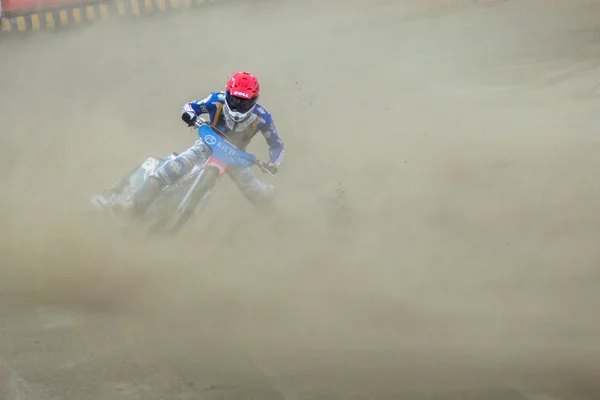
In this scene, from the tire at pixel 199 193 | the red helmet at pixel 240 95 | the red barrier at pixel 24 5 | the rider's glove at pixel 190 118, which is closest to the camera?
the tire at pixel 199 193

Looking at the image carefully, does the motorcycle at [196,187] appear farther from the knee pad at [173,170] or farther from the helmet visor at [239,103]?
the helmet visor at [239,103]

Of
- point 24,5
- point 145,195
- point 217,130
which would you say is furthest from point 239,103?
point 24,5

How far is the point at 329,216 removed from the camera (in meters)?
9.05

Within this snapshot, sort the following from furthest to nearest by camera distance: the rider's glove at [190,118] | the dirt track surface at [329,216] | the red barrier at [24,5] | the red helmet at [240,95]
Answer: the red barrier at [24,5], the rider's glove at [190,118], the red helmet at [240,95], the dirt track surface at [329,216]

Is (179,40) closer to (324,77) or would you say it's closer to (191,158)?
(324,77)

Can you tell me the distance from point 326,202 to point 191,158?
8.11 ft

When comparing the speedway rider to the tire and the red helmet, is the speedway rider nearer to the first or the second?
the red helmet

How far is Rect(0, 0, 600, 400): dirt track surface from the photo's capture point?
566cm

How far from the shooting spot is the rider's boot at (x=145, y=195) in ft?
23.8

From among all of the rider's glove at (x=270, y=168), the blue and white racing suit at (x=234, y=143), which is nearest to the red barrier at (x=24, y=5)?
the blue and white racing suit at (x=234, y=143)

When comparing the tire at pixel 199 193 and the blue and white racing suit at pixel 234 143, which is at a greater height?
the blue and white racing suit at pixel 234 143

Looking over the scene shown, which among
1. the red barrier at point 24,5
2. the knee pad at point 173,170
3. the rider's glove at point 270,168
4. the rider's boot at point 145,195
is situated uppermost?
the red barrier at point 24,5

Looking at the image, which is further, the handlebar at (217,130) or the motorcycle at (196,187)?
the handlebar at (217,130)

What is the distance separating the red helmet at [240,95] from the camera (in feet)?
23.4
